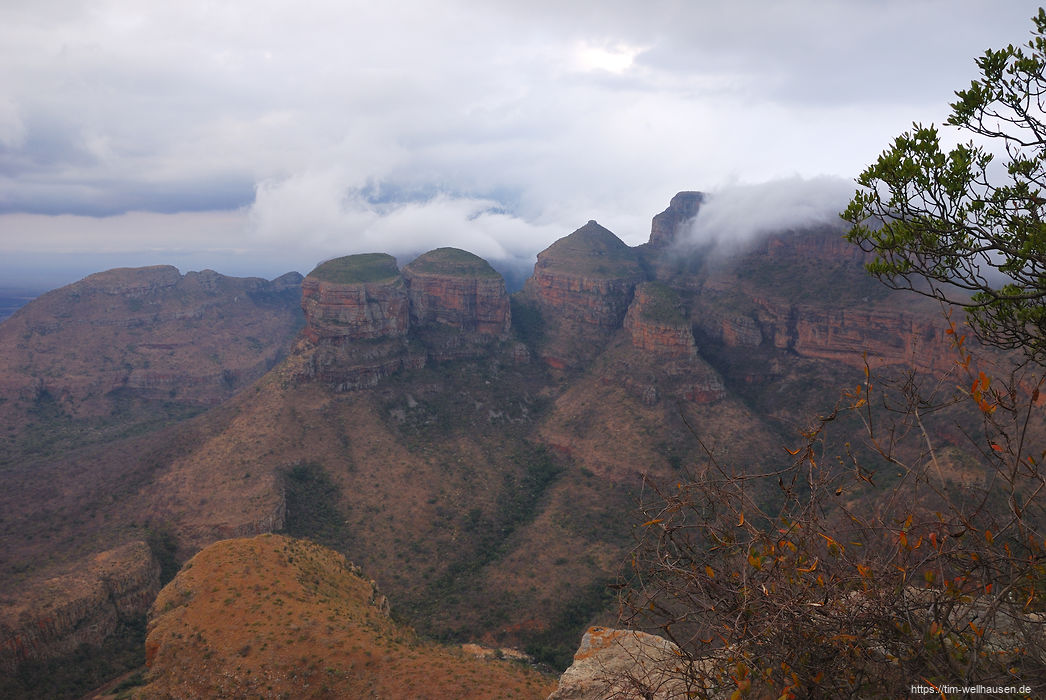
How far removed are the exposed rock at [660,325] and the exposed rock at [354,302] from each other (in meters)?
38.5

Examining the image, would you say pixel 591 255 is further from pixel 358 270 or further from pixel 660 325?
pixel 358 270

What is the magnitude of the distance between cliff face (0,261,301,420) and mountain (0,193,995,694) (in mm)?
740

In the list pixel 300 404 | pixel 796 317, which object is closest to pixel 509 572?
pixel 300 404

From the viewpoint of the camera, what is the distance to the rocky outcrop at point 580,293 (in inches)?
3937

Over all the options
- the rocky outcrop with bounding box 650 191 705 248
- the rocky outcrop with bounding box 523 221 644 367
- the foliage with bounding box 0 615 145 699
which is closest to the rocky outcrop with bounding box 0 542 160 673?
the foliage with bounding box 0 615 145 699

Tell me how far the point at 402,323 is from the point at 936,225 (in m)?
81.3

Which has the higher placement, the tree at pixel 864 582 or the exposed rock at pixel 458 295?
the exposed rock at pixel 458 295

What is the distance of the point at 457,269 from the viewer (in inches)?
3839

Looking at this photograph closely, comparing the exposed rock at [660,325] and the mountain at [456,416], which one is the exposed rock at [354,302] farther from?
the exposed rock at [660,325]

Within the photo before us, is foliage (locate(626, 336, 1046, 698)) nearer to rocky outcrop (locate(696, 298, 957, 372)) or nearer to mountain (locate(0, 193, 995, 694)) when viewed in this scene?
mountain (locate(0, 193, 995, 694))

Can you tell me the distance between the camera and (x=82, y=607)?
1635 inches

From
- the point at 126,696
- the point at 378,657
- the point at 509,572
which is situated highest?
the point at 378,657

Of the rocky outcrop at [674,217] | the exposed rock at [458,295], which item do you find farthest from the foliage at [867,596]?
the rocky outcrop at [674,217]

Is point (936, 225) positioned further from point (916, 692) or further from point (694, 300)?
point (694, 300)
